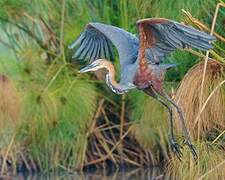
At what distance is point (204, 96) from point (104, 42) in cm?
77

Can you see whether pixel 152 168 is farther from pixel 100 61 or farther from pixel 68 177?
pixel 100 61

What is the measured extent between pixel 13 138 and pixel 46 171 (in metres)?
0.33

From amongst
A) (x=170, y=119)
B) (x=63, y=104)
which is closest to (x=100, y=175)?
(x=63, y=104)

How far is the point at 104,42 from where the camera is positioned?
19.5 ft

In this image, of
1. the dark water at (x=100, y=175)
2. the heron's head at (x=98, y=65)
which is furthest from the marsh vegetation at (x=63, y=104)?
the heron's head at (x=98, y=65)

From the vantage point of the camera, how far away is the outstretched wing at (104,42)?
5582mm

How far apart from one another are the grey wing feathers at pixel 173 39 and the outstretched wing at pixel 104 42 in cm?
11

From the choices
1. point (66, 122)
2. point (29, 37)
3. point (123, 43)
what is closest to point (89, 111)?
point (66, 122)

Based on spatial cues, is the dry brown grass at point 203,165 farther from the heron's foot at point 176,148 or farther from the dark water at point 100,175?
the dark water at point 100,175

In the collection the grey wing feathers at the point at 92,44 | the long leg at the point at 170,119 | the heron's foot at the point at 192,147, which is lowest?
the heron's foot at the point at 192,147

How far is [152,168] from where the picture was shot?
26.7 feet

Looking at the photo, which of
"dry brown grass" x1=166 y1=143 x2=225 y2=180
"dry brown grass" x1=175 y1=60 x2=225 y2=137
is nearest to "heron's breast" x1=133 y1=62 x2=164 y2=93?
"dry brown grass" x1=166 y1=143 x2=225 y2=180

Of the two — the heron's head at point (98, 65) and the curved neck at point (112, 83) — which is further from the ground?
the heron's head at point (98, 65)

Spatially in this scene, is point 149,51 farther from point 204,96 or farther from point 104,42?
point 204,96
